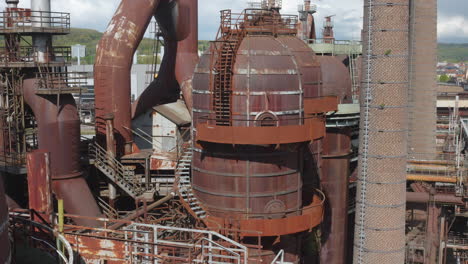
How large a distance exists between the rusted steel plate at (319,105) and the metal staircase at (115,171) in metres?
9.95

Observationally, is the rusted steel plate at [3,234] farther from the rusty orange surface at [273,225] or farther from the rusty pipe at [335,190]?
the rusty pipe at [335,190]

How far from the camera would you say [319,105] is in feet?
76.0

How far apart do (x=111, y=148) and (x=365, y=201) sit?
12279 millimetres

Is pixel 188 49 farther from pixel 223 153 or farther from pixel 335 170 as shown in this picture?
pixel 223 153

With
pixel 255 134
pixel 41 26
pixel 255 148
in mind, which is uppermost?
pixel 41 26

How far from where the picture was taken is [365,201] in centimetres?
2416

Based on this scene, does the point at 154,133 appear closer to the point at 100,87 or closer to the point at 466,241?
the point at 100,87

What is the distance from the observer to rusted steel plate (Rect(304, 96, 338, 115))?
2264 centimetres

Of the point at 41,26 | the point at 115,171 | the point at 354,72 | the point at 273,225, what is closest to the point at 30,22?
the point at 41,26

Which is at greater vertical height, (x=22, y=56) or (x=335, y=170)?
(x=22, y=56)

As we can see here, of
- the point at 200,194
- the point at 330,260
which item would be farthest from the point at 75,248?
the point at 330,260

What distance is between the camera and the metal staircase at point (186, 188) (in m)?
20.5

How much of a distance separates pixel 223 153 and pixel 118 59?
10549 mm

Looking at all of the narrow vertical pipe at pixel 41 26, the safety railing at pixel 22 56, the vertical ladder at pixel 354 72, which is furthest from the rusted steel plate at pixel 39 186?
the vertical ladder at pixel 354 72
